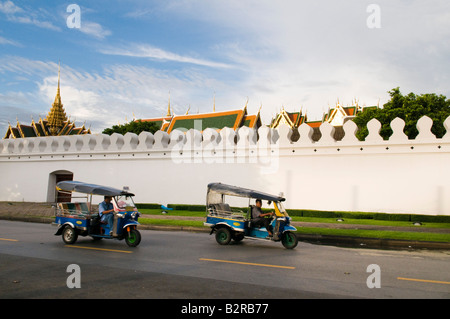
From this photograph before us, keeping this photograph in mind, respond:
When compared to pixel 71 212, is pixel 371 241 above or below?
below

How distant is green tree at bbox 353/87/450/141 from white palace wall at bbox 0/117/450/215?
40.6ft

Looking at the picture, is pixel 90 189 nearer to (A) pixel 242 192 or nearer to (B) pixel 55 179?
(A) pixel 242 192

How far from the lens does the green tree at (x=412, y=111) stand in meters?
28.6

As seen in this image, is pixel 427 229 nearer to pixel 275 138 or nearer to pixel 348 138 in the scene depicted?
pixel 348 138

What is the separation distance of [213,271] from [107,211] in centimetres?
456

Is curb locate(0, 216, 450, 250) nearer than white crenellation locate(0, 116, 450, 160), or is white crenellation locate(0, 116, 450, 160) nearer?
curb locate(0, 216, 450, 250)

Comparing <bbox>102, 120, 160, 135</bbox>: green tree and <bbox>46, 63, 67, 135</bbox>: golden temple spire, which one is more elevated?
<bbox>46, 63, 67, 135</bbox>: golden temple spire

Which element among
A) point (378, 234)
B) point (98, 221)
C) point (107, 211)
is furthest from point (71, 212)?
point (378, 234)

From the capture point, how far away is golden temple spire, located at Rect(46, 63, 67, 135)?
61997mm

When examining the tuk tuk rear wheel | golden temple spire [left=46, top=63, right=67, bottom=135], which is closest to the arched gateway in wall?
the tuk tuk rear wheel

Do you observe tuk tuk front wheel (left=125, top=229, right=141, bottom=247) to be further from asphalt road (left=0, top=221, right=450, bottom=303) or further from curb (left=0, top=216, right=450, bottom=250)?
curb (left=0, top=216, right=450, bottom=250)

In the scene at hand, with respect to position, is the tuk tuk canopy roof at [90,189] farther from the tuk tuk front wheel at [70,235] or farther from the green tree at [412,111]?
the green tree at [412,111]

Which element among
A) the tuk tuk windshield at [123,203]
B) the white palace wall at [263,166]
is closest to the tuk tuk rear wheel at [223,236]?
the tuk tuk windshield at [123,203]

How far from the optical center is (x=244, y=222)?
10.9 m
